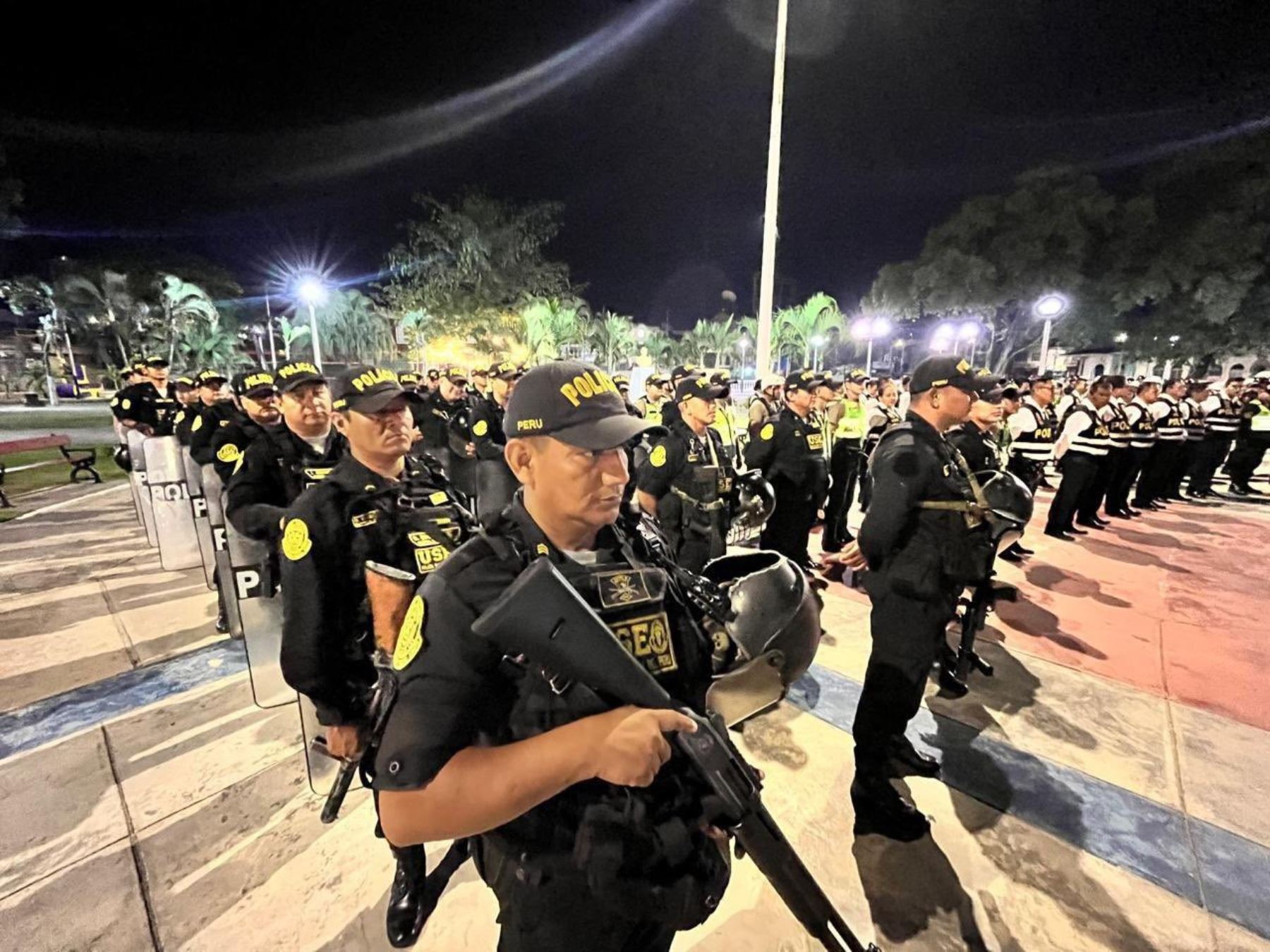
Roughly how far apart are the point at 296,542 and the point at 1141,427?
12.2 metres

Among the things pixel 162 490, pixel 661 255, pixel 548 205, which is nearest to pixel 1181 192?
pixel 548 205

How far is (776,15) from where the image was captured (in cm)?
958

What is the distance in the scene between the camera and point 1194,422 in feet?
34.6

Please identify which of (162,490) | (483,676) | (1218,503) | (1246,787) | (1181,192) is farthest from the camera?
(1181,192)

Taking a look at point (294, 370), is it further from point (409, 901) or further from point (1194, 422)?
point (1194, 422)

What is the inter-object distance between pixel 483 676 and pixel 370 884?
2.40 m

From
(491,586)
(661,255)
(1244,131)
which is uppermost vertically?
(661,255)

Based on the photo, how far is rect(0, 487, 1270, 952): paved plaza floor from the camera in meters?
2.41

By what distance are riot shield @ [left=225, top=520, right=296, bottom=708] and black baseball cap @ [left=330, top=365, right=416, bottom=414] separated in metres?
1.39

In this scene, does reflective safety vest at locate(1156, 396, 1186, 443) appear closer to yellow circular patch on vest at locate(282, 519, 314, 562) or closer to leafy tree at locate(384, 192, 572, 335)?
yellow circular patch on vest at locate(282, 519, 314, 562)

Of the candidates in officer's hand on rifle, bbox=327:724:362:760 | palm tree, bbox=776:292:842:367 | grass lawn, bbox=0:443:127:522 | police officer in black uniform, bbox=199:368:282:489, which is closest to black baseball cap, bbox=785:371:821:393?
police officer in black uniform, bbox=199:368:282:489

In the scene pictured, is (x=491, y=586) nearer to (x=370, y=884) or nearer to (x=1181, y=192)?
(x=370, y=884)

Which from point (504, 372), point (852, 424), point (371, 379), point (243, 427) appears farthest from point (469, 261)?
point (371, 379)

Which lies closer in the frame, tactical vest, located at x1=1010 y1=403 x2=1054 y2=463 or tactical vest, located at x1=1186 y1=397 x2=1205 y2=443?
tactical vest, located at x1=1010 y1=403 x2=1054 y2=463
